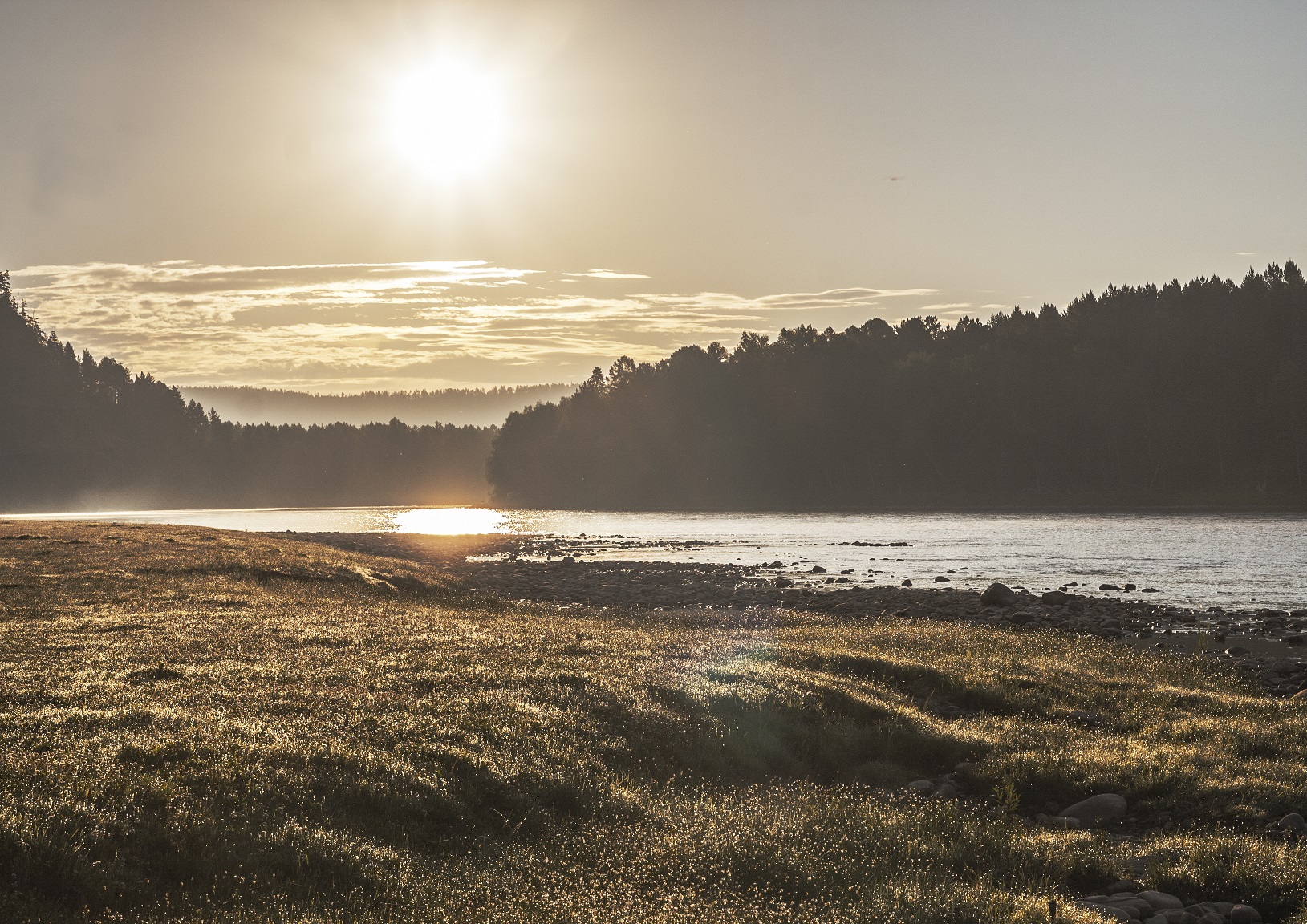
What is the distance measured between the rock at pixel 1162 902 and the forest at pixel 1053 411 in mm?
132115

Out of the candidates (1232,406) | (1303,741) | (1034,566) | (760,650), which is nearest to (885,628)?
(760,650)

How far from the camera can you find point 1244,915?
34.0 ft

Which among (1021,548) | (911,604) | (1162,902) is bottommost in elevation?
(911,604)

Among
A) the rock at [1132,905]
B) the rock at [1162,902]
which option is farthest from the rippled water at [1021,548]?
the rock at [1132,905]

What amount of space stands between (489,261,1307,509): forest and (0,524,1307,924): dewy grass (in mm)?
123234

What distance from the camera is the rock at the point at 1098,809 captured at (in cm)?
1488

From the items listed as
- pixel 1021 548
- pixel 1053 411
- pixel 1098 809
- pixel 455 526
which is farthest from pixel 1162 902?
pixel 1053 411

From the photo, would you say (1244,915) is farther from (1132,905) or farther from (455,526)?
(455,526)

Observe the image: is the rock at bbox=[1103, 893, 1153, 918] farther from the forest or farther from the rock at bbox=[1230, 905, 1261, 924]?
the forest

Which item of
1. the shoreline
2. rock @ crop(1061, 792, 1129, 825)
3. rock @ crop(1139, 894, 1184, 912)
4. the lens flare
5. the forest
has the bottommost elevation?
the lens flare

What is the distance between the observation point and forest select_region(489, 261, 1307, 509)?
134m

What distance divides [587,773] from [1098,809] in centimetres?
785

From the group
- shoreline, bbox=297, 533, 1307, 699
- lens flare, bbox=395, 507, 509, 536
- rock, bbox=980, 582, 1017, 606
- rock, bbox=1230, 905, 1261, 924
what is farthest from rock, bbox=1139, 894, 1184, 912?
lens flare, bbox=395, 507, 509, 536

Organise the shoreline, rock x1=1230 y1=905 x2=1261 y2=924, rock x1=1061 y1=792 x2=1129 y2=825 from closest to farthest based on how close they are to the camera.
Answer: rock x1=1230 y1=905 x2=1261 y2=924
rock x1=1061 y1=792 x2=1129 y2=825
the shoreline
